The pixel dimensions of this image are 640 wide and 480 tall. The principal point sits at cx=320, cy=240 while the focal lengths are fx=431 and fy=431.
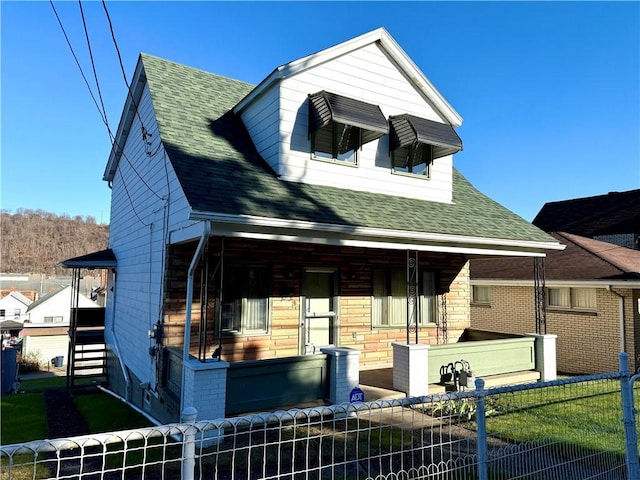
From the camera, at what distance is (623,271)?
12633 millimetres

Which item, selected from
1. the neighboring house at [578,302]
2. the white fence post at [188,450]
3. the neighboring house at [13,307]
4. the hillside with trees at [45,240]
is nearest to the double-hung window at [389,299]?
the neighboring house at [578,302]

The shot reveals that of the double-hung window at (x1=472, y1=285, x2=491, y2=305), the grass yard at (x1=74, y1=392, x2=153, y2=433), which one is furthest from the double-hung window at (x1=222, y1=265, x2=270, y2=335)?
the double-hung window at (x1=472, y1=285, x2=491, y2=305)

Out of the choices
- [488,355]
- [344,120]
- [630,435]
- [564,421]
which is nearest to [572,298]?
[488,355]

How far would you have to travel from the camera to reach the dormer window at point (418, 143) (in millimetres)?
10539

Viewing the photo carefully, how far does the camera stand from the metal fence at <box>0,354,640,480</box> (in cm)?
357

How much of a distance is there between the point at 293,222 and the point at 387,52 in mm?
6238

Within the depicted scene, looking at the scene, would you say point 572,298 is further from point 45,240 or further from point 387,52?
point 45,240

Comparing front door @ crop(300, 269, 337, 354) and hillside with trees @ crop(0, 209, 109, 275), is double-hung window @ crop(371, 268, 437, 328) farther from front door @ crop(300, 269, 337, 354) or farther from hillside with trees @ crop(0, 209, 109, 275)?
hillside with trees @ crop(0, 209, 109, 275)

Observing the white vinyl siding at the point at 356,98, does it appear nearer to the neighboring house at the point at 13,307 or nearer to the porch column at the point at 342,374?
the porch column at the point at 342,374

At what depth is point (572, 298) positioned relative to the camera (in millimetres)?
13828

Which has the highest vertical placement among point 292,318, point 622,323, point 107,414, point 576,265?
point 576,265

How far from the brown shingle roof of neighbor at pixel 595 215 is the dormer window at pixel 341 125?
52.7 ft

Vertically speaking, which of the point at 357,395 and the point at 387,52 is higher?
the point at 387,52

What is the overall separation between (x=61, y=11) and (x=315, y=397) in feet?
24.5
